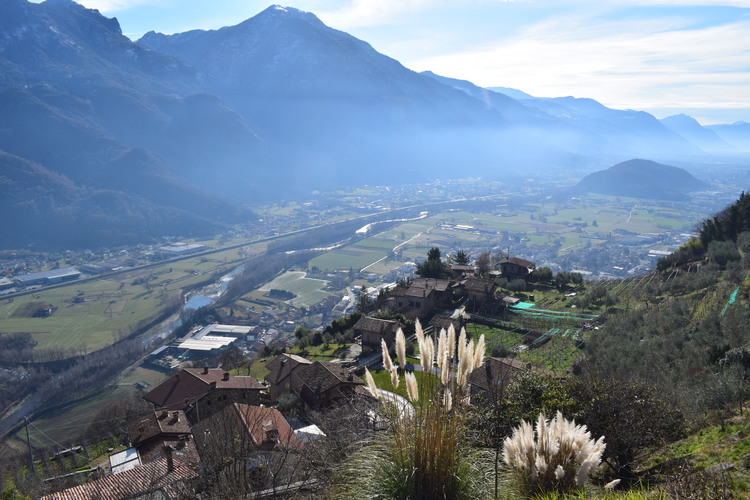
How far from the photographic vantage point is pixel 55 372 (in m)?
49.2

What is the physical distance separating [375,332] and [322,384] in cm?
880

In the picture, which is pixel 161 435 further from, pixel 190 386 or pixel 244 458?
pixel 244 458

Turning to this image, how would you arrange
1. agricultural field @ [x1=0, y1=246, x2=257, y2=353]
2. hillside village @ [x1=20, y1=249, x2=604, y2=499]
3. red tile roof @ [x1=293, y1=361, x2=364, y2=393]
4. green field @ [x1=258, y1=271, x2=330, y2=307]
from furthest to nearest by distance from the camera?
1. green field @ [x1=258, y1=271, x2=330, y2=307]
2. agricultural field @ [x1=0, y1=246, x2=257, y2=353]
3. red tile roof @ [x1=293, y1=361, x2=364, y2=393]
4. hillside village @ [x1=20, y1=249, x2=604, y2=499]

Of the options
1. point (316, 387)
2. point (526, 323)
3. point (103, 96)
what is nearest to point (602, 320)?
point (526, 323)

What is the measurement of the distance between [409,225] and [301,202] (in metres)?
56.4

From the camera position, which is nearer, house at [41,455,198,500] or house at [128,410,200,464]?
house at [41,455,198,500]

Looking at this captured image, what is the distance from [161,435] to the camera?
66.3 feet

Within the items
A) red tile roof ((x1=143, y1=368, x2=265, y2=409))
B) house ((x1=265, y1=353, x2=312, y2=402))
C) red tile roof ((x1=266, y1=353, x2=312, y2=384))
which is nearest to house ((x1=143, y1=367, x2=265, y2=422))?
red tile roof ((x1=143, y1=368, x2=265, y2=409))

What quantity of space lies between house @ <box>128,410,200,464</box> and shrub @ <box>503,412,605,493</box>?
16275 millimetres

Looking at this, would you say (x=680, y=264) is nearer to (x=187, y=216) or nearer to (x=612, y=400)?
(x=612, y=400)

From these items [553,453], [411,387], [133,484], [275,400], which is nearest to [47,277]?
[275,400]

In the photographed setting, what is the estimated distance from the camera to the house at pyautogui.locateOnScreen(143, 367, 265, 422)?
2400cm

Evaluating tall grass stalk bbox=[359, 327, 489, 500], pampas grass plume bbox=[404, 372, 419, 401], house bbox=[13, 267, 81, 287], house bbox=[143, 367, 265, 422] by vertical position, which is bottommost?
house bbox=[13, 267, 81, 287]

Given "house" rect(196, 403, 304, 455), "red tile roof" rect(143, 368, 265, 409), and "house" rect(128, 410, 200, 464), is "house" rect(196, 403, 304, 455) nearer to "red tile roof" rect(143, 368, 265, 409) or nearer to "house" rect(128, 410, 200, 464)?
"house" rect(128, 410, 200, 464)
